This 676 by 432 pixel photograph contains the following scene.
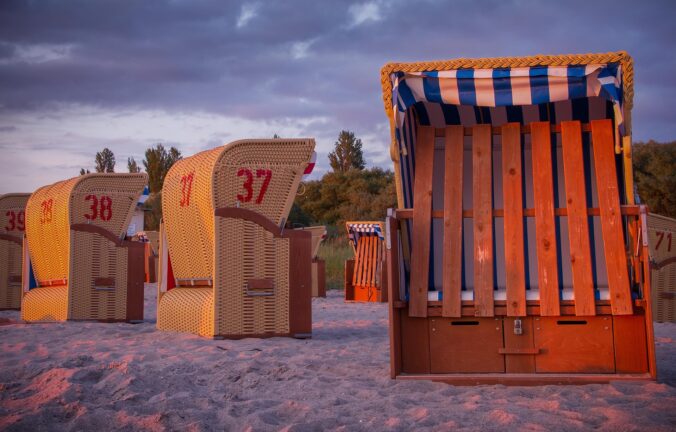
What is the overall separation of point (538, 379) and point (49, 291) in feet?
24.9

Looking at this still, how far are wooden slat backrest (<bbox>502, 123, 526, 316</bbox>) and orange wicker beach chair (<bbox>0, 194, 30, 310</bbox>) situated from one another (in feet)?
32.1

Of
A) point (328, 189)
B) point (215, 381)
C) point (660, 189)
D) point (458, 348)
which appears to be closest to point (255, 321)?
point (215, 381)

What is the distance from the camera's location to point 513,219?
17.0 ft

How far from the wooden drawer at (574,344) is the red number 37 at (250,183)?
3.60m

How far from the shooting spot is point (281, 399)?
4473mm

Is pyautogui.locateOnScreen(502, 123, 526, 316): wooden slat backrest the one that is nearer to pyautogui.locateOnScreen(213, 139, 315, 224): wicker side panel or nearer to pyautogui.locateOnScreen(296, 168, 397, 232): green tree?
pyautogui.locateOnScreen(213, 139, 315, 224): wicker side panel

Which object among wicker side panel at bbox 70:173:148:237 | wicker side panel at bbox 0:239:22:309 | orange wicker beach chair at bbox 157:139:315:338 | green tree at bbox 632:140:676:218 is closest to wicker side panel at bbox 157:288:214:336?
orange wicker beach chair at bbox 157:139:315:338

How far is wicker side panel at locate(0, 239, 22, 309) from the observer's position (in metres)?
12.4

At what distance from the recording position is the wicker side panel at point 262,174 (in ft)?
24.9

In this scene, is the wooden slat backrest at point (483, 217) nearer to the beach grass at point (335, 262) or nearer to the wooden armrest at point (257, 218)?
the wooden armrest at point (257, 218)

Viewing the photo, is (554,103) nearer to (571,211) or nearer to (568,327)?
(571,211)

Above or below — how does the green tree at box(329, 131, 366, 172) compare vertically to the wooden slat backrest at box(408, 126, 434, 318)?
above

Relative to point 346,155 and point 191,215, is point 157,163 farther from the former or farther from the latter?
point 191,215

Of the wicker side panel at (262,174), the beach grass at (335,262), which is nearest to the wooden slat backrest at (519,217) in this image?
the wicker side panel at (262,174)
